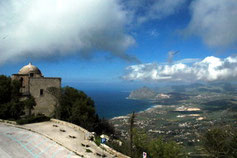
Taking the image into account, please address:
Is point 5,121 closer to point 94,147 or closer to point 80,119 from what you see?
point 80,119

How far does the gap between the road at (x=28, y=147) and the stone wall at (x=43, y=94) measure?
46.5ft

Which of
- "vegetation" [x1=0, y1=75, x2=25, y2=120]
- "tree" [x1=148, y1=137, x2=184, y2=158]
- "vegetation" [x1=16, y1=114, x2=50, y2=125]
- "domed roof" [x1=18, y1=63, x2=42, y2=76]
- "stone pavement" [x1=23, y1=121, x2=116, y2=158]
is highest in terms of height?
"domed roof" [x1=18, y1=63, x2=42, y2=76]

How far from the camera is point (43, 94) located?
A: 34719 mm

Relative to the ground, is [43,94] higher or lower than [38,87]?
lower

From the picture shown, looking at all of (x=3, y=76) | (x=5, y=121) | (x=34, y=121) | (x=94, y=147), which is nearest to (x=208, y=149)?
(x=94, y=147)

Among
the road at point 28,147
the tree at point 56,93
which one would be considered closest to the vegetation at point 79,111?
the tree at point 56,93

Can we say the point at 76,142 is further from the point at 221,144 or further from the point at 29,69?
the point at 29,69

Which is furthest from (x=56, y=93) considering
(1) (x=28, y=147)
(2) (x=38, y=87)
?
(1) (x=28, y=147)

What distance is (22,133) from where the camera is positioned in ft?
65.6

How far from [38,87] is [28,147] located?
19.6 m

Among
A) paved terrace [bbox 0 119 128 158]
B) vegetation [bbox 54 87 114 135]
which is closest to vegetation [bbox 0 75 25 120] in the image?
paved terrace [bbox 0 119 128 158]

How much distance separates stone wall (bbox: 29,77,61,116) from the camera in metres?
33.7

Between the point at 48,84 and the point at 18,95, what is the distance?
6.27m

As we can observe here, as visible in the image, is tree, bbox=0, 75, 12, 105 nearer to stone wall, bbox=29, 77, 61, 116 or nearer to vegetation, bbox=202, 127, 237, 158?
stone wall, bbox=29, 77, 61, 116
